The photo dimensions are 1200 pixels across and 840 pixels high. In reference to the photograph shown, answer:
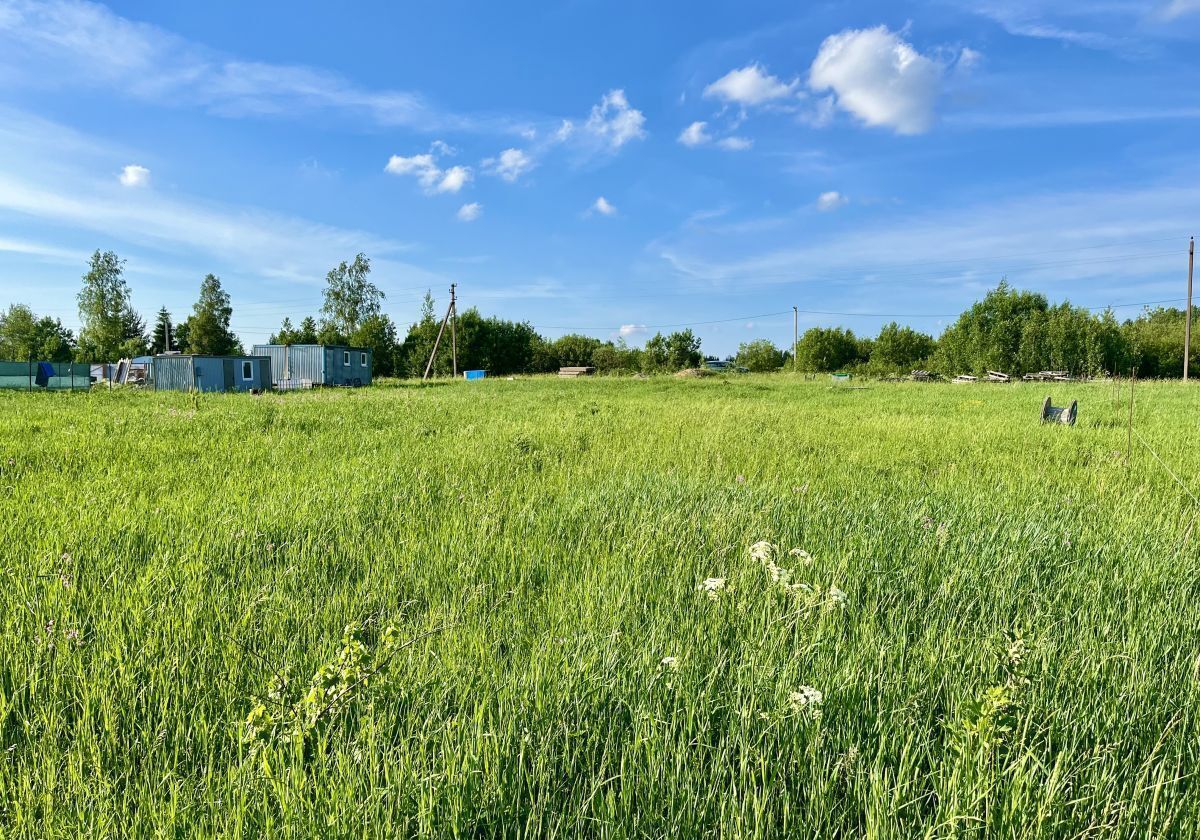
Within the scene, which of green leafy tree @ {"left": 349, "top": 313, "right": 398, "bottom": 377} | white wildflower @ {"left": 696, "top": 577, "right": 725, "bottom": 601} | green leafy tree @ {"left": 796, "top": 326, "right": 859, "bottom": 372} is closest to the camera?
white wildflower @ {"left": 696, "top": 577, "right": 725, "bottom": 601}

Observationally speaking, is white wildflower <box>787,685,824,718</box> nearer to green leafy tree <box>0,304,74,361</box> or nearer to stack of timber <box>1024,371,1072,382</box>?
stack of timber <box>1024,371,1072,382</box>

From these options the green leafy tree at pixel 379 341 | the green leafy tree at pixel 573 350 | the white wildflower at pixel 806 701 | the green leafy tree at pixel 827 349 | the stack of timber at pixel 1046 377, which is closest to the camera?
the white wildflower at pixel 806 701

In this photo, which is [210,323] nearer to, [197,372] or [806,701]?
[197,372]

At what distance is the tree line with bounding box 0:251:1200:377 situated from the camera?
2191 inches

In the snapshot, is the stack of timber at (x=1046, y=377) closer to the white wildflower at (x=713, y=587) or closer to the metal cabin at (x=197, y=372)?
the white wildflower at (x=713, y=587)

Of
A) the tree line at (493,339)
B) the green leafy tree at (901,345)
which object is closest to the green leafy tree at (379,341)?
the tree line at (493,339)

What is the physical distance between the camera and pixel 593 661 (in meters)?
2.14

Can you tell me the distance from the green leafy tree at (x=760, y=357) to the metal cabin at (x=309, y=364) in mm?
60844

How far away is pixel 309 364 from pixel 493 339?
92.6 ft

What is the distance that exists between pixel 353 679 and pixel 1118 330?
268ft

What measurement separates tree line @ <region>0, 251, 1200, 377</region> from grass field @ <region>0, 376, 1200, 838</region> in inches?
2147

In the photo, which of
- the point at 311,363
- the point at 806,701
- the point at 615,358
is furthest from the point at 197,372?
the point at 615,358

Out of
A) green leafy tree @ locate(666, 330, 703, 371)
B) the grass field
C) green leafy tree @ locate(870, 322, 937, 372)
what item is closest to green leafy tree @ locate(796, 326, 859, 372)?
green leafy tree @ locate(870, 322, 937, 372)

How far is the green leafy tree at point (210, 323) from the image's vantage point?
63.0 m
